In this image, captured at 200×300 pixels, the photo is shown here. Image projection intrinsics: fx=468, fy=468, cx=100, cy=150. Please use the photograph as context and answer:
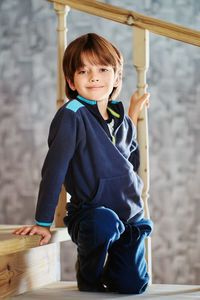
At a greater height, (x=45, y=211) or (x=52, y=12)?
(x=52, y=12)

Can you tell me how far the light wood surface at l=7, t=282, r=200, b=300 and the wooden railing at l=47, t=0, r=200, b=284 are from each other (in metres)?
0.19

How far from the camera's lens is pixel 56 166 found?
119cm

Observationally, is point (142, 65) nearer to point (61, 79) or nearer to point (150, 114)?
point (61, 79)

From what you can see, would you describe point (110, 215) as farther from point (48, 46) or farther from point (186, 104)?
point (48, 46)

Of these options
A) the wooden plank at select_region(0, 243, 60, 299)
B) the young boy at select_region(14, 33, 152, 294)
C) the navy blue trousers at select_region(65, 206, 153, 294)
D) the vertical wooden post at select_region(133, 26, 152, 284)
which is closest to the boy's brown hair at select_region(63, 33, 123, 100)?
the young boy at select_region(14, 33, 152, 294)

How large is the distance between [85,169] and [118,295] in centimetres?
32

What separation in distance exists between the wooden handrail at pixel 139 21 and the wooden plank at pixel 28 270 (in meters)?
0.71

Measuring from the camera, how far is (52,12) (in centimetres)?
276

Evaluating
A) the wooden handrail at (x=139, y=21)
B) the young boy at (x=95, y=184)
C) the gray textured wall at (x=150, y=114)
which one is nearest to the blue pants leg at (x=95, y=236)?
the young boy at (x=95, y=184)

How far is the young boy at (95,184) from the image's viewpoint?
3.79 feet

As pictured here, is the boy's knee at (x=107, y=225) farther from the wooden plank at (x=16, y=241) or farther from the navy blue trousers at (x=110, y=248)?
the wooden plank at (x=16, y=241)

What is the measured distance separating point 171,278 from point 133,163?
147 cm

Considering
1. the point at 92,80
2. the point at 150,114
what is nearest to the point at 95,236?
the point at 92,80

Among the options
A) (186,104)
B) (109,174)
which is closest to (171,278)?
(186,104)
